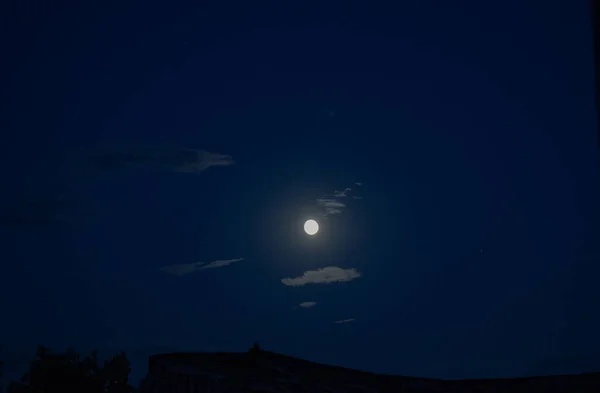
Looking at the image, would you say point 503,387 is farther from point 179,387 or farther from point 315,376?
point 179,387

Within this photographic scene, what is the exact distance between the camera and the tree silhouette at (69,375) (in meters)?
35.0

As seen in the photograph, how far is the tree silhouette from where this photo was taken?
35.0 metres

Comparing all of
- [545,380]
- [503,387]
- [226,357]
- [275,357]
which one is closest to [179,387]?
[226,357]

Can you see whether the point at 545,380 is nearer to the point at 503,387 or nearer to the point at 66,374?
the point at 503,387

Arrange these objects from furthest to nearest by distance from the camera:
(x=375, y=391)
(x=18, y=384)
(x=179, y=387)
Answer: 1. (x=18, y=384)
2. (x=375, y=391)
3. (x=179, y=387)

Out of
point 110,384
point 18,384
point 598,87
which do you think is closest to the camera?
point 598,87

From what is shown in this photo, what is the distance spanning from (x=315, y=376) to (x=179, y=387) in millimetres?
2076

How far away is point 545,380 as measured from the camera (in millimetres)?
9258

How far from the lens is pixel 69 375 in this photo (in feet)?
119

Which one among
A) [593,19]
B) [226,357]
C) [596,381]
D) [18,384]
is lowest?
[596,381]

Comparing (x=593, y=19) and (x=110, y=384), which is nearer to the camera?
(x=593, y=19)

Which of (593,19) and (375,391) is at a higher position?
(593,19)

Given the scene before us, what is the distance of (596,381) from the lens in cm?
909

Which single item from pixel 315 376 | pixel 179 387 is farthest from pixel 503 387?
pixel 179 387
